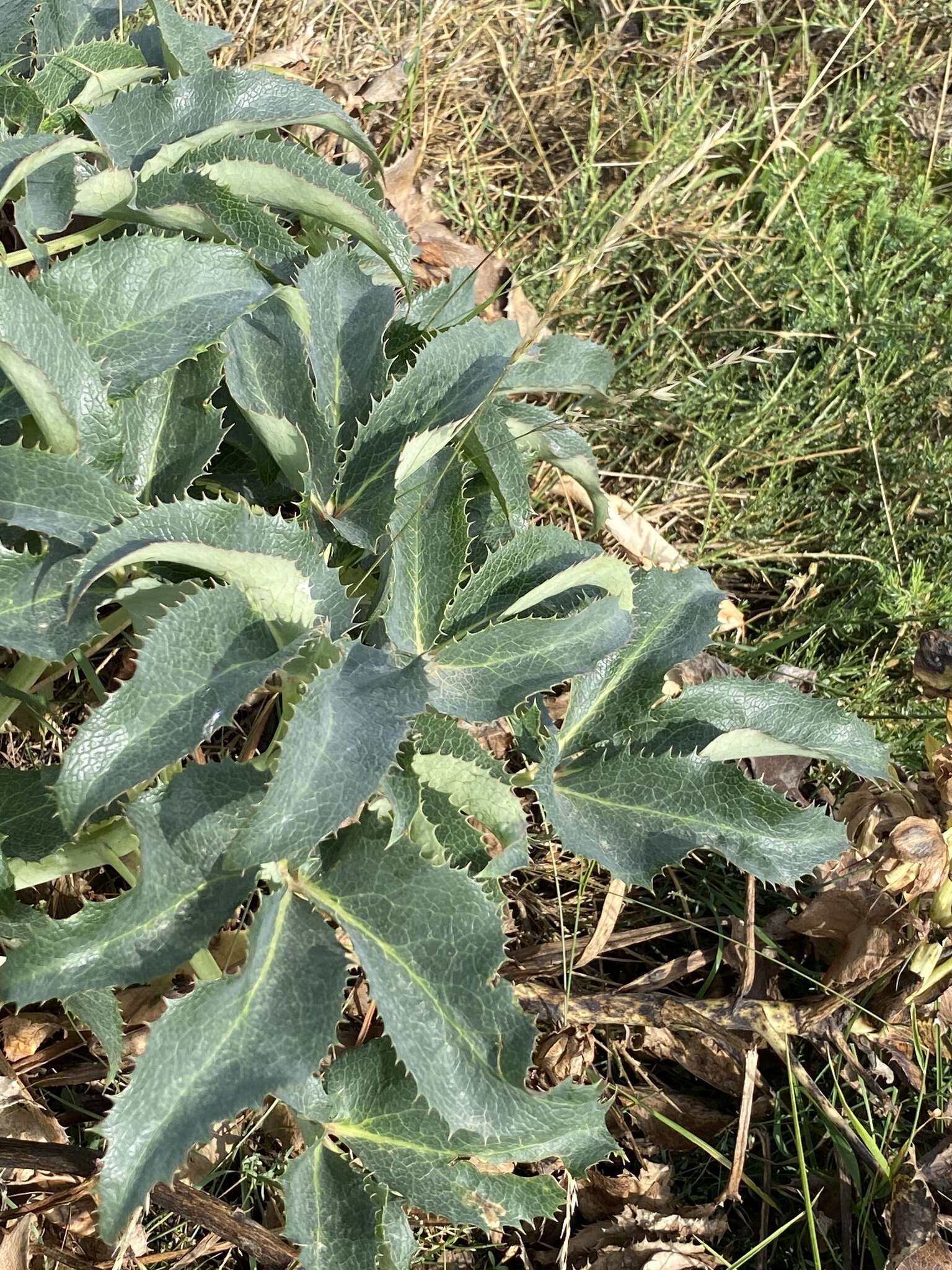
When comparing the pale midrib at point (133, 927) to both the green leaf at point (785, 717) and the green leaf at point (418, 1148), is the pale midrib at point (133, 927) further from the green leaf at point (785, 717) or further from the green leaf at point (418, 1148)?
the green leaf at point (785, 717)

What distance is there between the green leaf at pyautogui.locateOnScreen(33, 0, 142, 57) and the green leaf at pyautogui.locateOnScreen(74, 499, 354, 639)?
78 cm

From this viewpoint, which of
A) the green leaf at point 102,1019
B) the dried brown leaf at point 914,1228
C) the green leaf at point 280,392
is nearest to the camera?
the green leaf at point 102,1019

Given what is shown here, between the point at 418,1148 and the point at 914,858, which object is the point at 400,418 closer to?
the point at 418,1148

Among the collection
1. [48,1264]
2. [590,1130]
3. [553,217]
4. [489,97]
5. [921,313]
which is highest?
[489,97]

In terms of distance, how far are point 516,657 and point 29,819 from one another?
0.51m

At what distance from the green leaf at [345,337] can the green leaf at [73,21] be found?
1.65ft

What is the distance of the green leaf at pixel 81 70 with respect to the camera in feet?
4.47

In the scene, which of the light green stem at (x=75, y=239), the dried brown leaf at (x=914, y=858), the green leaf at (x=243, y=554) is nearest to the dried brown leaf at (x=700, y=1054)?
the dried brown leaf at (x=914, y=858)

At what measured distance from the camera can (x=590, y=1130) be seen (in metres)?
1.22

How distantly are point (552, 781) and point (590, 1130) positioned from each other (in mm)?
366

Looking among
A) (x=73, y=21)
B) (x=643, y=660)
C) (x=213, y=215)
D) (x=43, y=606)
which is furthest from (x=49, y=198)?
(x=643, y=660)

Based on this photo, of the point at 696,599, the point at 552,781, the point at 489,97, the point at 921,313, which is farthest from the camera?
the point at 489,97

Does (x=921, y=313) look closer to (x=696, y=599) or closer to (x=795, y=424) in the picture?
(x=795, y=424)

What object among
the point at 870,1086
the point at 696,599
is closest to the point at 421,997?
the point at 696,599
